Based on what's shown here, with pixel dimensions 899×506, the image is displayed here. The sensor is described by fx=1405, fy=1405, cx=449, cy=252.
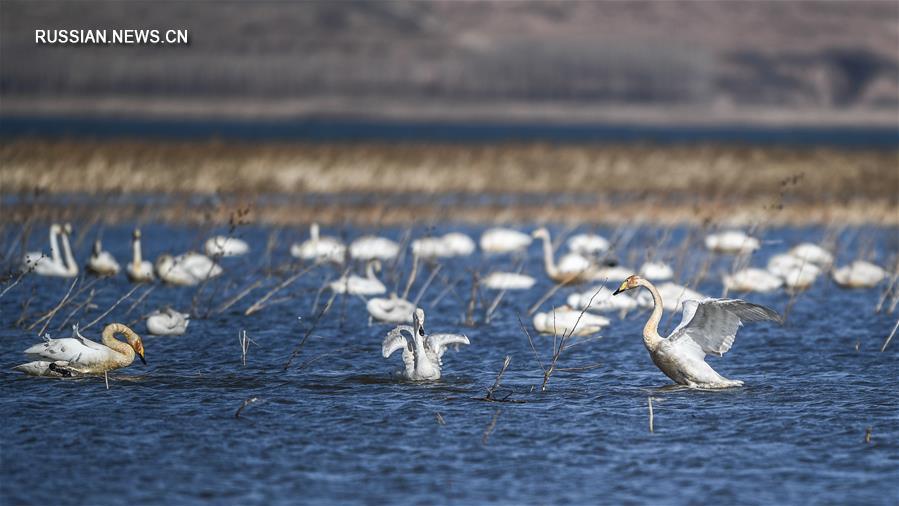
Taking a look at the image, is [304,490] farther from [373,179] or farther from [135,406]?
[373,179]

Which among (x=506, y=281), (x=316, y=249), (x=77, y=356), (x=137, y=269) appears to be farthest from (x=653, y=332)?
(x=316, y=249)

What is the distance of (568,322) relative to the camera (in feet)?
49.0

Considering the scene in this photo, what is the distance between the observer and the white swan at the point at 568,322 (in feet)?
49.1

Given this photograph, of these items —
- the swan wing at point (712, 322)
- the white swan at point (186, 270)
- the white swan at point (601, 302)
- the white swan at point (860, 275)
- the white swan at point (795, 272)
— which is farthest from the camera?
the white swan at point (860, 275)

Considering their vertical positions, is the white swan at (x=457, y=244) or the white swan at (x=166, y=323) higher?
the white swan at (x=457, y=244)

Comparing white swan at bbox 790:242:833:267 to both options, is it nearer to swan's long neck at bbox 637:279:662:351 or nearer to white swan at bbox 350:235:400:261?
white swan at bbox 350:235:400:261

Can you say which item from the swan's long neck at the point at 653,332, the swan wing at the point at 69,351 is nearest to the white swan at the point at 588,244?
the swan's long neck at the point at 653,332

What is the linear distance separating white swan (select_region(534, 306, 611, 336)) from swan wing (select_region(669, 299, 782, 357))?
285 centimetres

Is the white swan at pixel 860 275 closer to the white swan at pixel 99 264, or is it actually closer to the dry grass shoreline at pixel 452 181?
the dry grass shoreline at pixel 452 181

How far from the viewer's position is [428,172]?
34.3 metres

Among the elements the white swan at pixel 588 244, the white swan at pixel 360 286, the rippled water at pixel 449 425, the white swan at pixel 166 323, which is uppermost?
the white swan at pixel 588 244

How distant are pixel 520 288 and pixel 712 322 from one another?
7.46 meters

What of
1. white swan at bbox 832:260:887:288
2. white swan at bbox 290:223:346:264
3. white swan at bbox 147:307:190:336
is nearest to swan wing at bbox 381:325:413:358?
white swan at bbox 147:307:190:336

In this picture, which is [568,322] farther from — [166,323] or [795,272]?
[795,272]
